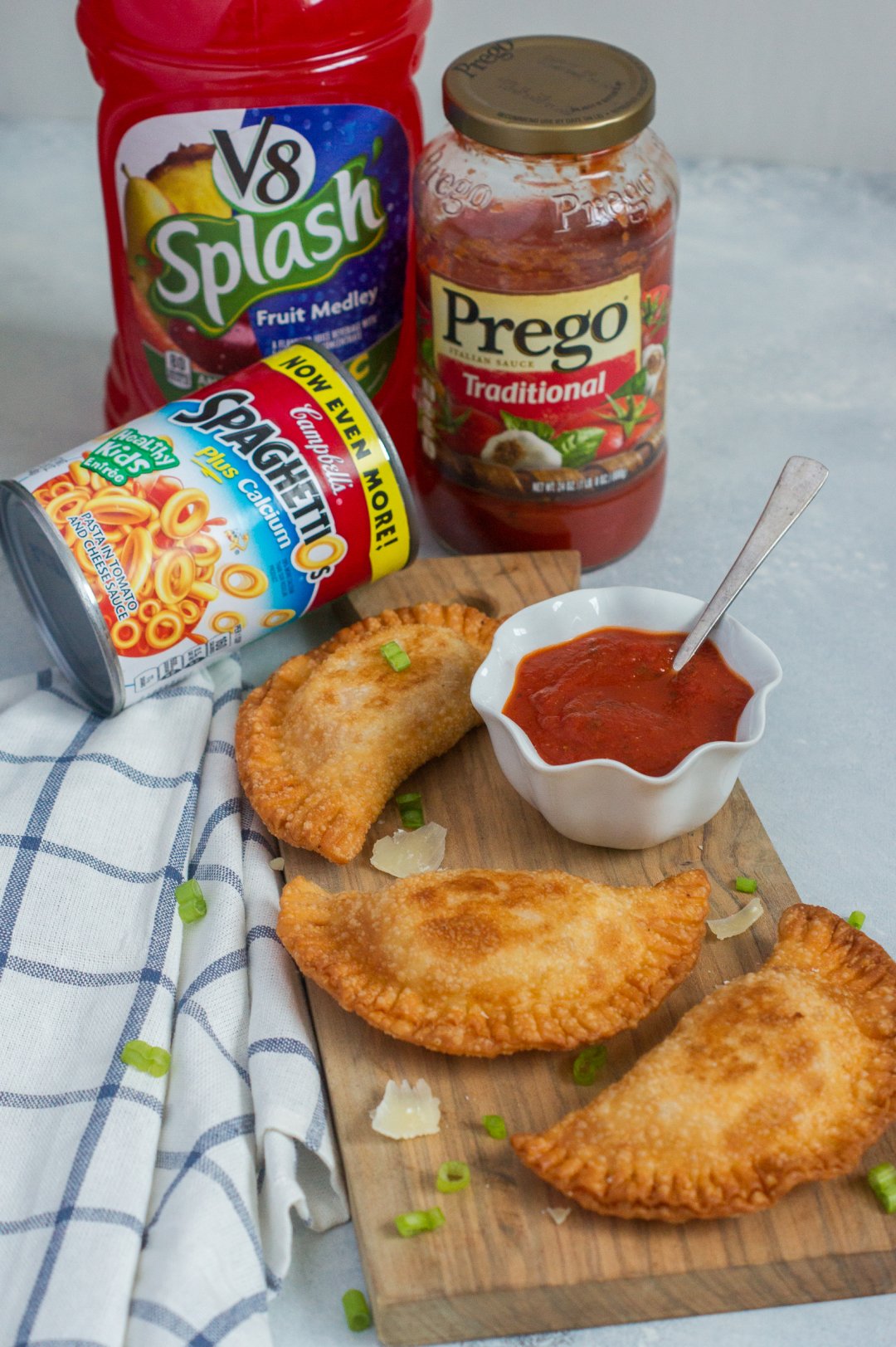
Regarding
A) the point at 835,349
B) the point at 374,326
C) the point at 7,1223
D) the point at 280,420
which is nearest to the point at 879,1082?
the point at 7,1223

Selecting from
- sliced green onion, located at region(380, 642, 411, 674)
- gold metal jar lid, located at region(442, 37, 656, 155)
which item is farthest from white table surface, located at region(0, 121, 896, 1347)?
gold metal jar lid, located at region(442, 37, 656, 155)

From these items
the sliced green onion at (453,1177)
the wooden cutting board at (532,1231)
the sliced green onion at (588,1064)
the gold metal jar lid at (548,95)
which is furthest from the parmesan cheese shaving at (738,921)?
the gold metal jar lid at (548,95)

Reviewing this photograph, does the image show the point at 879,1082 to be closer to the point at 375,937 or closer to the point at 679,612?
the point at 375,937

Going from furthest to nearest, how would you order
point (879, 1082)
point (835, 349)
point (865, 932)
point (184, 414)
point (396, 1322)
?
point (835, 349) → point (184, 414) → point (865, 932) → point (879, 1082) → point (396, 1322)

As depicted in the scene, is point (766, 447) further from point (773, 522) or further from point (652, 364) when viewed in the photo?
point (773, 522)

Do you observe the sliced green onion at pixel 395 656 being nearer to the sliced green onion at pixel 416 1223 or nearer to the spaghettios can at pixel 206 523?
the spaghettios can at pixel 206 523

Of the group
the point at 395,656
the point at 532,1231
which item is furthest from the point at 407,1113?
the point at 395,656
